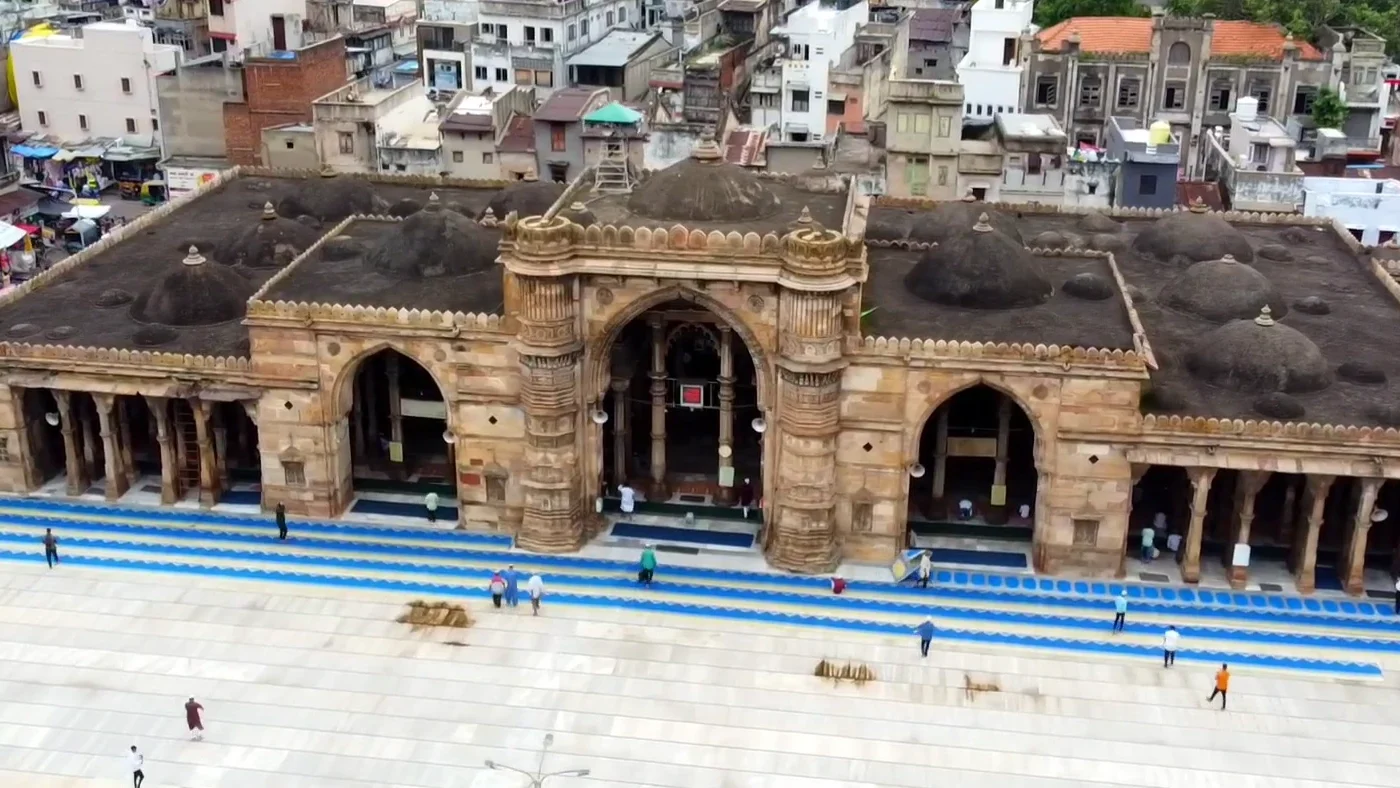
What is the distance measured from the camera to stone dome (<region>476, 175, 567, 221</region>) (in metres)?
66.9

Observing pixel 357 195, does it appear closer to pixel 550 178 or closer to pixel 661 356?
pixel 550 178

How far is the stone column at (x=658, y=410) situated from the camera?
5250 centimetres

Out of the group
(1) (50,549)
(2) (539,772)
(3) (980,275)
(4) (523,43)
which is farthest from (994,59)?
(2) (539,772)

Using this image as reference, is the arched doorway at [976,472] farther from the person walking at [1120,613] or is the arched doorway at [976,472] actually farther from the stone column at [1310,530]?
the stone column at [1310,530]

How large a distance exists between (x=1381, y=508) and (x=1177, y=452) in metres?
9.06

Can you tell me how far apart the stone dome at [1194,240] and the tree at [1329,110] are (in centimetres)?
3521

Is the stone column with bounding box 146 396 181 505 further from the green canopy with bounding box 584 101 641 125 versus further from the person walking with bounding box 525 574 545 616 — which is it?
the green canopy with bounding box 584 101 641 125

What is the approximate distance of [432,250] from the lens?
56250 millimetres

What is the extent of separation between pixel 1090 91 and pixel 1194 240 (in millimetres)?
38396

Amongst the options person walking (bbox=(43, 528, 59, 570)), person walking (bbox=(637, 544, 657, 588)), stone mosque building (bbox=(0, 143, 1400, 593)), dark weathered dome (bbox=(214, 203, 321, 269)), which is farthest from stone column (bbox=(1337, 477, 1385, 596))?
person walking (bbox=(43, 528, 59, 570))

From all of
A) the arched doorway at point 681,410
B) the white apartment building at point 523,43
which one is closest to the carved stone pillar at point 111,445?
the arched doorway at point 681,410

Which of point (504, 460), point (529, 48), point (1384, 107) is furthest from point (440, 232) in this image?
point (1384, 107)

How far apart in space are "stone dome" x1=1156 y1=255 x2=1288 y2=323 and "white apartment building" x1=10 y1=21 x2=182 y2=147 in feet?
242

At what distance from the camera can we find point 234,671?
4503cm
